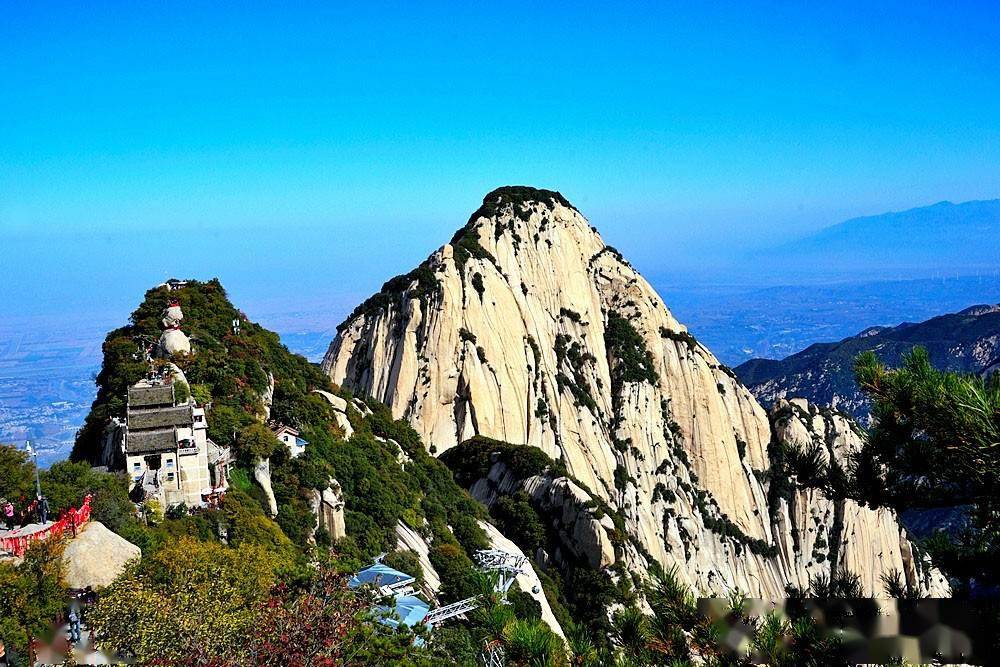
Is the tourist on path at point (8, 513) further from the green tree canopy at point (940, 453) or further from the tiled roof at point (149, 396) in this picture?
the green tree canopy at point (940, 453)

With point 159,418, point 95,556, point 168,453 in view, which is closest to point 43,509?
point 95,556

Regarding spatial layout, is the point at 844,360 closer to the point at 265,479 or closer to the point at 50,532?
the point at 265,479

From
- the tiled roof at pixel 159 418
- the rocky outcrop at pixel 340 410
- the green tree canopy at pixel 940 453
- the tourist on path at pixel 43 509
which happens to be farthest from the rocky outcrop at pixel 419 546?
the green tree canopy at pixel 940 453

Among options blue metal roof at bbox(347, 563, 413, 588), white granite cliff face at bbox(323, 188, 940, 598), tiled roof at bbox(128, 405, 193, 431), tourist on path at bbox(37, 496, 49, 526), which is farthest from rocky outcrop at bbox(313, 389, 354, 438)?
tourist on path at bbox(37, 496, 49, 526)

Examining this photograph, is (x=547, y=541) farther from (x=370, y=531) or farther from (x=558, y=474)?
(x=370, y=531)

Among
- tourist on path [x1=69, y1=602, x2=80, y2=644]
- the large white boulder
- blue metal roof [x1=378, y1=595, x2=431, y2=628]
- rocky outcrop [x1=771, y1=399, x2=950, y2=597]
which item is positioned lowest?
rocky outcrop [x1=771, y1=399, x2=950, y2=597]

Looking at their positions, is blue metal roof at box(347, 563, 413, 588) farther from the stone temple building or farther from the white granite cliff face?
the white granite cliff face

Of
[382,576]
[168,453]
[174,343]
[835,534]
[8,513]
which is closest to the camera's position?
[8,513]
